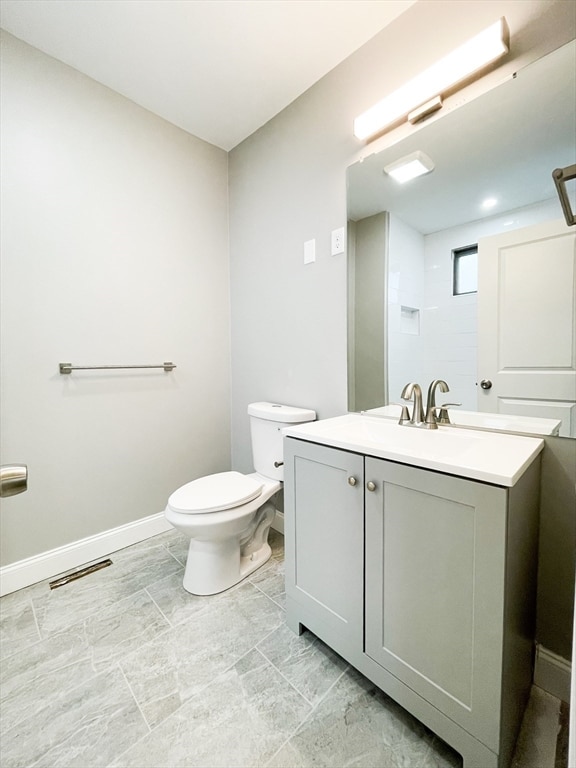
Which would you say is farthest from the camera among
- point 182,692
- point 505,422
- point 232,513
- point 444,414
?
point 232,513

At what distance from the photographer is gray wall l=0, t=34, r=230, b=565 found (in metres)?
1.47

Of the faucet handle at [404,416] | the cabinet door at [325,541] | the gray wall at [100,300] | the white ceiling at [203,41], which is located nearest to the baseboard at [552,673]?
the cabinet door at [325,541]

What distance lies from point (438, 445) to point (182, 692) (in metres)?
1.12

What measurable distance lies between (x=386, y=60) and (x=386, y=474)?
167cm

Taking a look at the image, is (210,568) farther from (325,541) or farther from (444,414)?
(444,414)

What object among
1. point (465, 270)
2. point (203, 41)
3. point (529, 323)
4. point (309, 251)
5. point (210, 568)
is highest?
point (203, 41)

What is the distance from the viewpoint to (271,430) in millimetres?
1741

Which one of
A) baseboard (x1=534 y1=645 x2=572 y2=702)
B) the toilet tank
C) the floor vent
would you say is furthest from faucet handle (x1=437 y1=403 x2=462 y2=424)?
the floor vent

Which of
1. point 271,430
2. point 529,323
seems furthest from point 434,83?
point 271,430

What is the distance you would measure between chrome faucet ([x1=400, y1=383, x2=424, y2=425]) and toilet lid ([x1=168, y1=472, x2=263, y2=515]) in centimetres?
76

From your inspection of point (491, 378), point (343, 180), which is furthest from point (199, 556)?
point (343, 180)

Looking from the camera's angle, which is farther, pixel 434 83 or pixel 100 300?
pixel 100 300

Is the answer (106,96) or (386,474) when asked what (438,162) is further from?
(106,96)

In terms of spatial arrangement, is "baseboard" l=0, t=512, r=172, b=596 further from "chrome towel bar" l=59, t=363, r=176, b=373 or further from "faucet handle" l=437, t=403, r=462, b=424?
"faucet handle" l=437, t=403, r=462, b=424
